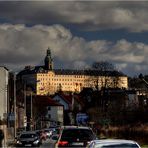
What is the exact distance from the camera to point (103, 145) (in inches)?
700

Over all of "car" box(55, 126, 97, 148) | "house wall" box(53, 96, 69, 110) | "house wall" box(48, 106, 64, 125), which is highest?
"house wall" box(53, 96, 69, 110)

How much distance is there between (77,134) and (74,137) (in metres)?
0.29

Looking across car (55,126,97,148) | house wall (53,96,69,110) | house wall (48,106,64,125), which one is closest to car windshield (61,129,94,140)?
car (55,126,97,148)

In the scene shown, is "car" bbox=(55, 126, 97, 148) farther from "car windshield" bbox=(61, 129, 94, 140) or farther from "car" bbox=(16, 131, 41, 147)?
"car" bbox=(16, 131, 41, 147)

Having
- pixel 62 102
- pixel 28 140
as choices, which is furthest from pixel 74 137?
pixel 62 102

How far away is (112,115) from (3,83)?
2583 centimetres

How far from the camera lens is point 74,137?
28562 mm

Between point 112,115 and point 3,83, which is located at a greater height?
point 3,83

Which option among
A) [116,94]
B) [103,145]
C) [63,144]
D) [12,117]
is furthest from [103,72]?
[103,145]

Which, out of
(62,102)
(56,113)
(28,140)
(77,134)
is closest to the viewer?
(77,134)

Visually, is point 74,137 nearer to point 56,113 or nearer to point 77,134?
point 77,134

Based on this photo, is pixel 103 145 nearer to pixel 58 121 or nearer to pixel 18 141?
pixel 18 141

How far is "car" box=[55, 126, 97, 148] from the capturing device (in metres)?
28.1

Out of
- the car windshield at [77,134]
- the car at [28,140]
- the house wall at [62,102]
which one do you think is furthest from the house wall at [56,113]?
the car windshield at [77,134]
